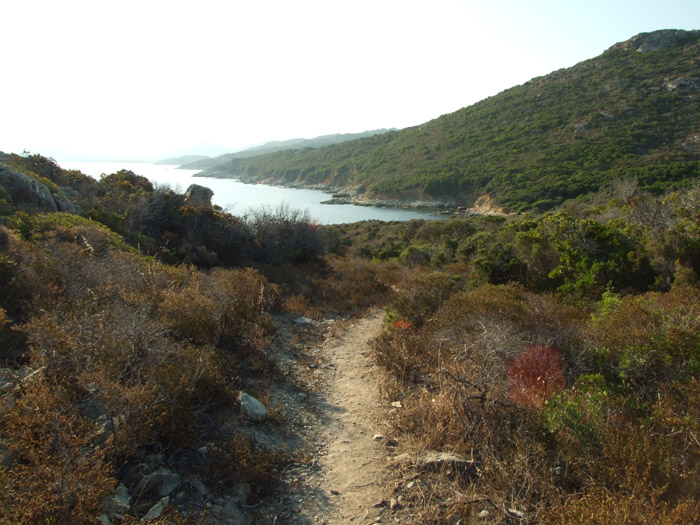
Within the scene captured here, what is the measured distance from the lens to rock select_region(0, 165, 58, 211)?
9.27m

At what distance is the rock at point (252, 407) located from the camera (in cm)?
431

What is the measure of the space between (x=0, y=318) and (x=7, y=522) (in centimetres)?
284

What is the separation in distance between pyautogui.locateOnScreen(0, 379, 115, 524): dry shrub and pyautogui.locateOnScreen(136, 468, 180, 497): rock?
332 mm

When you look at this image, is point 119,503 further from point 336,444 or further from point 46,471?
point 336,444

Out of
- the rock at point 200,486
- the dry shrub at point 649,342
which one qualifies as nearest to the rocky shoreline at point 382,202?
the dry shrub at point 649,342

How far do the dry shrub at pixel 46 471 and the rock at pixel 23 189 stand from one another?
861 cm

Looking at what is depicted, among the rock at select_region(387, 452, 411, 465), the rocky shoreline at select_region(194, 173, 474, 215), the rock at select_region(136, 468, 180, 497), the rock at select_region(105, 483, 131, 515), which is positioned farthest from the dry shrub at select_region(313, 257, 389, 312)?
the rocky shoreline at select_region(194, 173, 474, 215)

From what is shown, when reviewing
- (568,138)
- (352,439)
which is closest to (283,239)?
(352,439)

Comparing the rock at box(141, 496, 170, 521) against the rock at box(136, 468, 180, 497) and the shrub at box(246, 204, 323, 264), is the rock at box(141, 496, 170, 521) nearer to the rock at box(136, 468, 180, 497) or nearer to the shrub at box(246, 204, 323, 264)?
the rock at box(136, 468, 180, 497)

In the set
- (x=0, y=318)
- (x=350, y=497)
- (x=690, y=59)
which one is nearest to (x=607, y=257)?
(x=350, y=497)

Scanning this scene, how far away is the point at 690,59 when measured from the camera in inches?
2130

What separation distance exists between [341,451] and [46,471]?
2.70 meters

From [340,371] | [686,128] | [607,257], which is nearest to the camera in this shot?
[340,371]

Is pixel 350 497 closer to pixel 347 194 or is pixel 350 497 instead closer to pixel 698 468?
pixel 698 468
